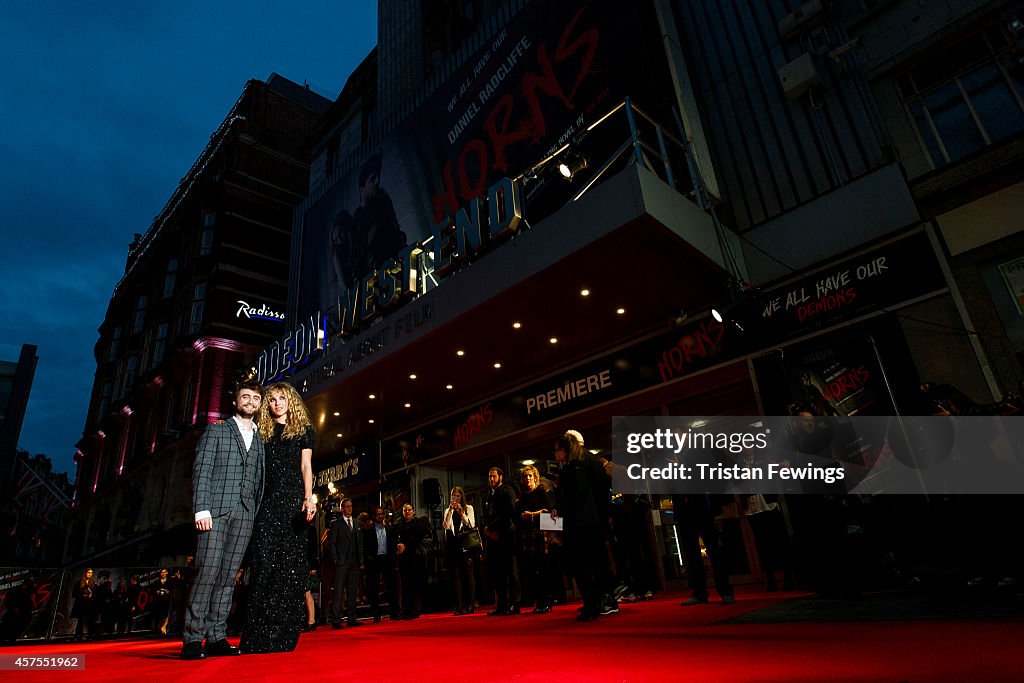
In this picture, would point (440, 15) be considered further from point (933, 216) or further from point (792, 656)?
point (792, 656)

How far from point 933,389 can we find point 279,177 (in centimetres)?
3421

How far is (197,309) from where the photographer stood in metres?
28.8

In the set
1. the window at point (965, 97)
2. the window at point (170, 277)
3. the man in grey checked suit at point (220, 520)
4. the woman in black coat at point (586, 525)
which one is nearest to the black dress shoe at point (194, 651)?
the man in grey checked suit at point (220, 520)

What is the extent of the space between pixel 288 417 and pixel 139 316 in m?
39.4

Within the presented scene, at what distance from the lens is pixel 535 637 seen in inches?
161

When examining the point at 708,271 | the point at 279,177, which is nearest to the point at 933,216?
the point at 708,271

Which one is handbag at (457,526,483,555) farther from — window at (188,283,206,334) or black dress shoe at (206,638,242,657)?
window at (188,283,206,334)

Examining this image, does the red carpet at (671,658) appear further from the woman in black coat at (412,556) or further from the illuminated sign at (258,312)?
the illuminated sign at (258,312)

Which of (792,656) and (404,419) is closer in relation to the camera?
(792,656)

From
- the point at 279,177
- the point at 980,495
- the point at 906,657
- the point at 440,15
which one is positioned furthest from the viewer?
the point at 279,177

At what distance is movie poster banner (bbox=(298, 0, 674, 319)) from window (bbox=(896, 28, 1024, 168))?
3.95m

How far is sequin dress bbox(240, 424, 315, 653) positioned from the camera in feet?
12.5

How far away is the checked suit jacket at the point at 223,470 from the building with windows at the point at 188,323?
74.7 ft

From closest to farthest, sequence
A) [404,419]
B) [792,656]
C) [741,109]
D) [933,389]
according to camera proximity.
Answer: [792,656] → [933,389] → [741,109] → [404,419]
